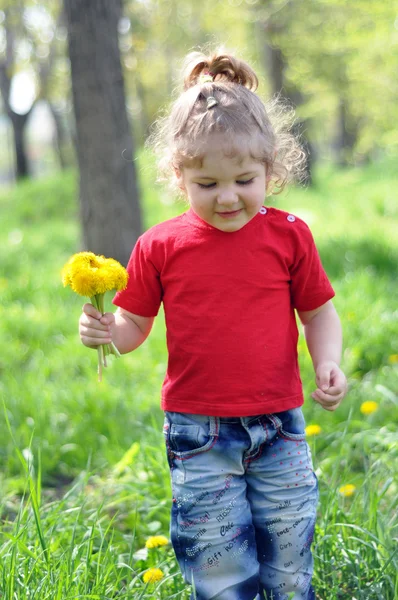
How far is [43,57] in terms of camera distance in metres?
17.6

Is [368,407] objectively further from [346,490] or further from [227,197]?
[227,197]

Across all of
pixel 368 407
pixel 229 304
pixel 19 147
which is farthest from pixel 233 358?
pixel 19 147

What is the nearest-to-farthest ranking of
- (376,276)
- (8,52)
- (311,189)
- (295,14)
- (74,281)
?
(74,281) → (376,276) → (295,14) → (311,189) → (8,52)

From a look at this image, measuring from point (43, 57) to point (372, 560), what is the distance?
57.9ft

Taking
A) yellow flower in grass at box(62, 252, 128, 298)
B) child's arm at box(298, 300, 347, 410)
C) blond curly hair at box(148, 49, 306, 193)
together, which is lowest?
child's arm at box(298, 300, 347, 410)

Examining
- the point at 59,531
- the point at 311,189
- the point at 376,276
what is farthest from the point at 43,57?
the point at 59,531

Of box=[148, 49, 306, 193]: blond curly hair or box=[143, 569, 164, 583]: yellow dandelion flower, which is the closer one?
box=[148, 49, 306, 193]: blond curly hair

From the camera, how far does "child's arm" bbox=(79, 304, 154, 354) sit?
1677 millimetres

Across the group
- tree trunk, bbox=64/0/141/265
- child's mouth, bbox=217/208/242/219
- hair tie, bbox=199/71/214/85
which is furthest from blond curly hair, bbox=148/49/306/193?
tree trunk, bbox=64/0/141/265

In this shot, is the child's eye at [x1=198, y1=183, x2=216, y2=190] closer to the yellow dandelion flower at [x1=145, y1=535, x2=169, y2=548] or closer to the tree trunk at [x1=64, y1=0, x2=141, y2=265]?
the yellow dandelion flower at [x1=145, y1=535, x2=169, y2=548]

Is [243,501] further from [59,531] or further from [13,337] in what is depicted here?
[13,337]

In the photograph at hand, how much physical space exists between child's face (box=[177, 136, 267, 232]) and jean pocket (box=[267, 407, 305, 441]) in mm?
476

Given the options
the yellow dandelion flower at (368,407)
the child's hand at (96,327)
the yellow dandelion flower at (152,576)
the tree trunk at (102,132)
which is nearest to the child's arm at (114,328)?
the child's hand at (96,327)

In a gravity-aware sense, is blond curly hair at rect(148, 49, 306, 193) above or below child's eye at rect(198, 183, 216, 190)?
above
